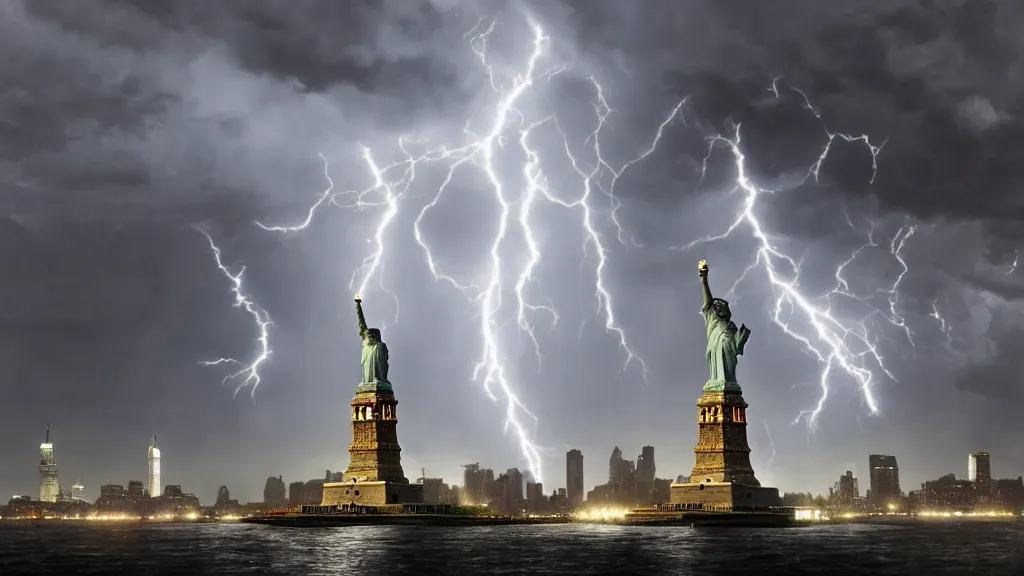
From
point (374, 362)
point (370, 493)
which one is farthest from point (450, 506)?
point (374, 362)

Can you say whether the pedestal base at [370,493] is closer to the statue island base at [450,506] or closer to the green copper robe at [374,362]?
the statue island base at [450,506]

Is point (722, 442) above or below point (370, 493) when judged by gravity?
above

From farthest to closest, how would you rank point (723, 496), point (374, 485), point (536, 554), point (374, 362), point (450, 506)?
point (450, 506), point (374, 362), point (374, 485), point (723, 496), point (536, 554)

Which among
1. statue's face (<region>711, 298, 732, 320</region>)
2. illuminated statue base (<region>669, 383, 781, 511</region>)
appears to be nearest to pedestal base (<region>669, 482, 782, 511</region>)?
illuminated statue base (<region>669, 383, 781, 511</region>)

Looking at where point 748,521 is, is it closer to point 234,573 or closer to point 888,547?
point 888,547

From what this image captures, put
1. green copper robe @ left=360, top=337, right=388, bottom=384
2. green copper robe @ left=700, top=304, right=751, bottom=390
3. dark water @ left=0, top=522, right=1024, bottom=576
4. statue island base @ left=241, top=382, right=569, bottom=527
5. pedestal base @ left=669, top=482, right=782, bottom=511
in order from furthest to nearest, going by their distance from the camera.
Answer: green copper robe @ left=360, top=337, right=388, bottom=384 → statue island base @ left=241, top=382, right=569, bottom=527 → green copper robe @ left=700, top=304, right=751, bottom=390 → pedestal base @ left=669, top=482, right=782, bottom=511 → dark water @ left=0, top=522, right=1024, bottom=576

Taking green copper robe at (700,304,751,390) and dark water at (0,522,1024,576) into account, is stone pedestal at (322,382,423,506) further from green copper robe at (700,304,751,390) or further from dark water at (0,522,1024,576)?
green copper robe at (700,304,751,390)

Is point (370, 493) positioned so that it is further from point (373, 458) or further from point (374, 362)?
point (374, 362)

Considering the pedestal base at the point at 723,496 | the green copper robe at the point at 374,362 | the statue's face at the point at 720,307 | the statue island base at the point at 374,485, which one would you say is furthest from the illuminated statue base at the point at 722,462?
the green copper robe at the point at 374,362
